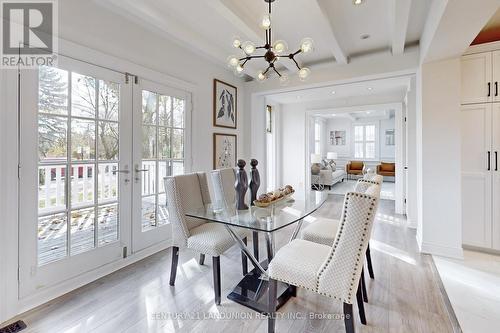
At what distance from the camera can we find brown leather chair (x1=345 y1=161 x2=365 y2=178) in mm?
9523

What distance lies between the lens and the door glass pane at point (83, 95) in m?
2.16

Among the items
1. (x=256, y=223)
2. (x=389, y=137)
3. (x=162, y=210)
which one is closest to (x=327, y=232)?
(x=256, y=223)

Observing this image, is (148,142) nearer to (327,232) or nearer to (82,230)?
(82,230)

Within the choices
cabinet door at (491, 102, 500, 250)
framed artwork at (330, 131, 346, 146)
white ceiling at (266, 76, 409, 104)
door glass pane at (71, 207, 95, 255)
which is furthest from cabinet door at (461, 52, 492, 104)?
framed artwork at (330, 131, 346, 146)

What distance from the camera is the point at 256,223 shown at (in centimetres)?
181

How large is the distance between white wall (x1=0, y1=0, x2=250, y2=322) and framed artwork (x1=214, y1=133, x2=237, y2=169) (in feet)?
0.39

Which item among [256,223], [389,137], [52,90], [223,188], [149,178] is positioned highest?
[389,137]

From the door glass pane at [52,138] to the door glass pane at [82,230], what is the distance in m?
0.52

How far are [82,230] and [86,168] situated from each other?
0.58m

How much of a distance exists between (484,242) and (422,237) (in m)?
0.68

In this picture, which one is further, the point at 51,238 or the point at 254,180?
the point at 254,180

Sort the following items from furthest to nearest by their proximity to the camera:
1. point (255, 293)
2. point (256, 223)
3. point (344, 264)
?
point (255, 293)
point (256, 223)
point (344, 264)

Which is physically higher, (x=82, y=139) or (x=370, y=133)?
(x=370, y=133)

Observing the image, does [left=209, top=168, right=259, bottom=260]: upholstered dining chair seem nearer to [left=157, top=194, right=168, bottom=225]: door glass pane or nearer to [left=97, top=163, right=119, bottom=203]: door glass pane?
[left=157, top=194, right=168, bottom=225]: door glass pane
